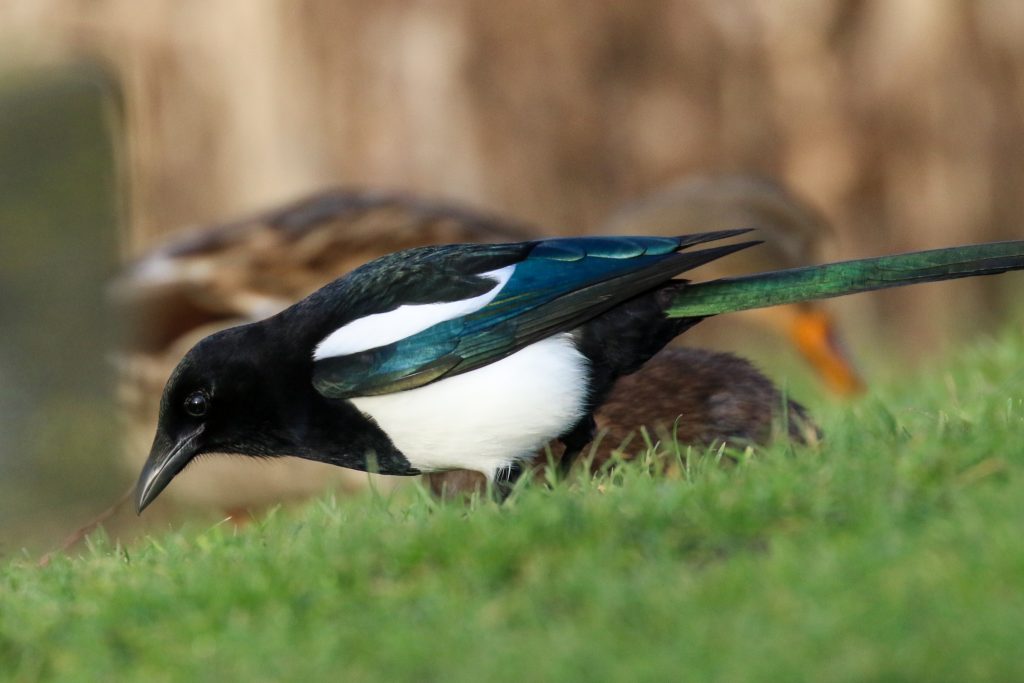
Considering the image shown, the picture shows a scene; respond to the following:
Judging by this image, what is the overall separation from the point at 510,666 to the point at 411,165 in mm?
7600

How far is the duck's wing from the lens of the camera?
4.81 m

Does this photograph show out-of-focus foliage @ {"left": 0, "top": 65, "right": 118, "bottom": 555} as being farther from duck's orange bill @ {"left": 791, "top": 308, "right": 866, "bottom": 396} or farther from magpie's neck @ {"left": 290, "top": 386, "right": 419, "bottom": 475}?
magpie's neck @ {"left": 290, "top": 386, "right": 419, "bottom": 475}

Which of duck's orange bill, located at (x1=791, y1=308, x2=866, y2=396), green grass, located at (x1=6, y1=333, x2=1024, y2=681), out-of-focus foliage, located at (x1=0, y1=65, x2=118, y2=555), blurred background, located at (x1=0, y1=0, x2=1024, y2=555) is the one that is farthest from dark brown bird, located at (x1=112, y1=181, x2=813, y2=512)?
out-of-focus foliage, located at (x1=0, y1=65, x2=118, y2=555)

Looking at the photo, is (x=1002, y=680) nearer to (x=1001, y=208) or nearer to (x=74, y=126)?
(x=1001, y=208)

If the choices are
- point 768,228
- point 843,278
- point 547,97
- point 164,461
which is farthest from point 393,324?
point 547,97

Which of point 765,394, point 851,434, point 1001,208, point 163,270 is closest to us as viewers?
point 851,434

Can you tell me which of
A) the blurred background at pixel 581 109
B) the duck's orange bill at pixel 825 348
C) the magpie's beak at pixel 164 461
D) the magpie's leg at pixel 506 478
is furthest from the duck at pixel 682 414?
the blurred background at pixel 581 109

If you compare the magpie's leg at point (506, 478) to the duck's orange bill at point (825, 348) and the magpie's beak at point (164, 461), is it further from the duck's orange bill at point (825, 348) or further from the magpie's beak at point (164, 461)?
the duck's orange bill at point (825, 348)

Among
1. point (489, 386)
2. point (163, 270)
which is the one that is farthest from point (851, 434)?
point (163, 270)

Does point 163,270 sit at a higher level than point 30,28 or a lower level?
lower

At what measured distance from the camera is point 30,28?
10.4m

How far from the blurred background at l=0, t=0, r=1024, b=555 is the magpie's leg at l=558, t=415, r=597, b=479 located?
16.2 feet

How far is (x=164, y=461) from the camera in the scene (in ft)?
17.1

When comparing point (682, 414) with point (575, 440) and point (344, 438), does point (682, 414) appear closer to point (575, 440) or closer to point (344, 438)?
point (575, 440)
